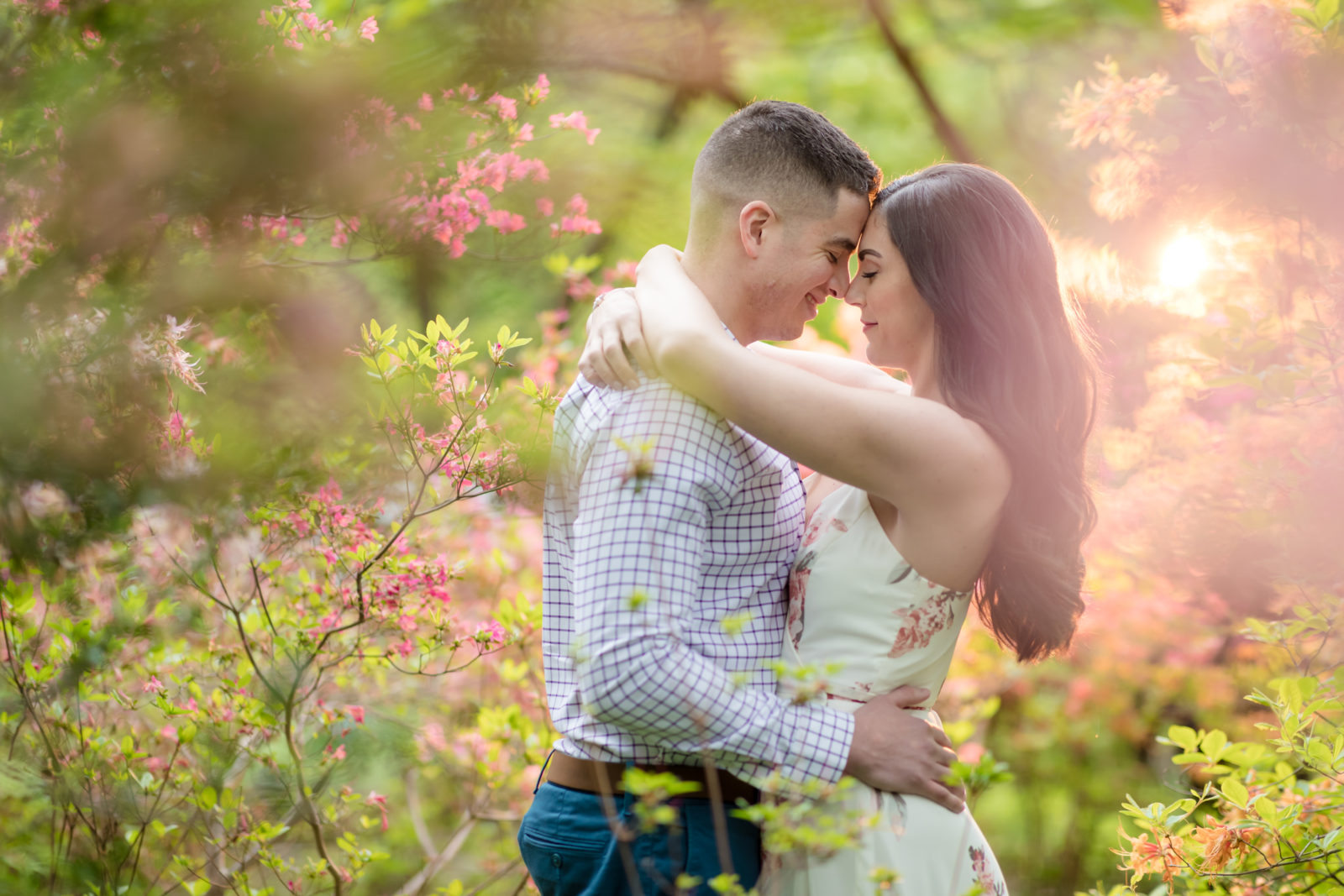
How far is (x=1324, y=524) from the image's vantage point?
2119mm

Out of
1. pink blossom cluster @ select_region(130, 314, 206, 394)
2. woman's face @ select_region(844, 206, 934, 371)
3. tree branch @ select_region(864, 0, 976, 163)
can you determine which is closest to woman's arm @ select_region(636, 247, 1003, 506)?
woman's face @ select_region(844, 206, 934, 371)

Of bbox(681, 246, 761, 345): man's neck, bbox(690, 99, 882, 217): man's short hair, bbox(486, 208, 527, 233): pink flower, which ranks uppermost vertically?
bbox(690, 99, 882, 217): man's short hair

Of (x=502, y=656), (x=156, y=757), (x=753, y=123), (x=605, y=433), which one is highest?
(x=753, y=123)

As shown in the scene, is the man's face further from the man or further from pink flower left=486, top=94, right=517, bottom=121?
pink flower left=486, top=94, right=517, bottom=121

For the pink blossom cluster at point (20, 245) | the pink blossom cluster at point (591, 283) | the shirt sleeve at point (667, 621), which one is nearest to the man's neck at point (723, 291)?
the shirt sleeve at point (667, 621)

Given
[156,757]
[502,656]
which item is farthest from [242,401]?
[502,656]

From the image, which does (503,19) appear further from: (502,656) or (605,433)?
(605,433)

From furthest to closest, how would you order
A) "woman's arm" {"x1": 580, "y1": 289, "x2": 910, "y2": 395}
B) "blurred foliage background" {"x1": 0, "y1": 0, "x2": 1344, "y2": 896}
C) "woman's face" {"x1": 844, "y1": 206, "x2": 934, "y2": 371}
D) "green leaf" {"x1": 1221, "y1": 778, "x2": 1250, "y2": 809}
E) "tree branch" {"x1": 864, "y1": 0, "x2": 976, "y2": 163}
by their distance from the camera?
"tree branch" {"x1": 864, "y1": 0, "x2": 976, "y2": 163} < "blurred foliage background" {"x1": 0, "y1": 0, "x2": 1344, "y2": 896} < "green leaf" {"x1": 1221, "y1": 778, "x2": 1250, "y2": 809} < "woman's face" {"x1": 844, "y1": 206, "x2": 934, "y2": 371} < "woman's arm" {"x1": 580, "y1": 289, "x2": 910, "y2": 395}

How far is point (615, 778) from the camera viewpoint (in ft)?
4.94

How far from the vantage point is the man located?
133 cm

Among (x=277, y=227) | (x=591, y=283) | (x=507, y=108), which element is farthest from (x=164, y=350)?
(x=591, y=283)

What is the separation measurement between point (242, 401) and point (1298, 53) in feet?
8.53

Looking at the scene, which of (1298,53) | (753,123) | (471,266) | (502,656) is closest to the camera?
(753,123)

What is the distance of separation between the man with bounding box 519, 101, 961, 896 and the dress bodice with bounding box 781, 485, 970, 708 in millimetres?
44
